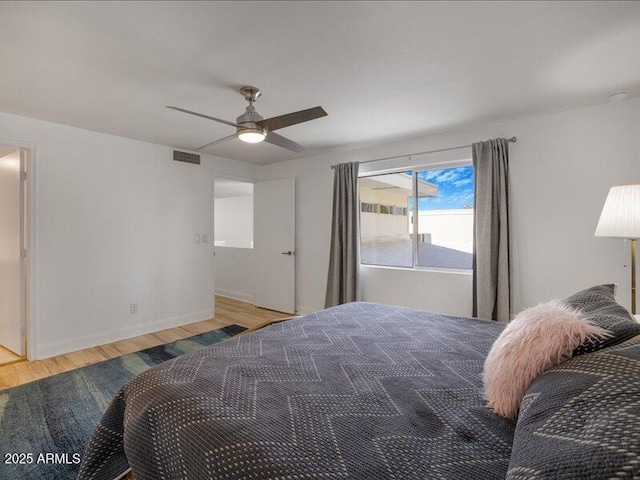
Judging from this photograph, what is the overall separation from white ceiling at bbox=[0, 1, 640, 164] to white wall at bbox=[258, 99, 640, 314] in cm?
20

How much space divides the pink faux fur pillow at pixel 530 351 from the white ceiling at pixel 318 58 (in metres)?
1.53

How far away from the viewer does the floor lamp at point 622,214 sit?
6.43 feet

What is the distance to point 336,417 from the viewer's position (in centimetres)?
101

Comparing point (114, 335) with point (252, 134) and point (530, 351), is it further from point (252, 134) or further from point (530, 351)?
point (530, 351)

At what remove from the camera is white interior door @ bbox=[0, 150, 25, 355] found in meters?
3.15

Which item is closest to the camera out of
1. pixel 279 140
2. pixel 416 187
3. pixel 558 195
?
pixel 279 140

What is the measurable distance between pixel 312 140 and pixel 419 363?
3.05 m

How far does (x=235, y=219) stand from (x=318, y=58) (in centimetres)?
640

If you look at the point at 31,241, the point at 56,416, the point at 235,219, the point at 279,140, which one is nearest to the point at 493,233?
the point at 279,140

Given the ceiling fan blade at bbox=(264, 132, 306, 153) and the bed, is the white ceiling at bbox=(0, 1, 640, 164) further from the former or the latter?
the bed

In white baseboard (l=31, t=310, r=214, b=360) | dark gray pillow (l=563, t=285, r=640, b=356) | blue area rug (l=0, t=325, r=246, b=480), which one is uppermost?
dark gray pillow (l=563, t=285, r=640, b=356)

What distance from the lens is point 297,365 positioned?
1.40 metres

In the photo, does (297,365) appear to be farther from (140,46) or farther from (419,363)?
(140,46)

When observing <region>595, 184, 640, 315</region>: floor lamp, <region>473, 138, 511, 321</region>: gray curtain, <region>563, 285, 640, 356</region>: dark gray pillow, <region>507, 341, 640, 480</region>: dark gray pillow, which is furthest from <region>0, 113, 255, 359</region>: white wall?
<region>595, 184, 640, 315</region>: floor lamp
